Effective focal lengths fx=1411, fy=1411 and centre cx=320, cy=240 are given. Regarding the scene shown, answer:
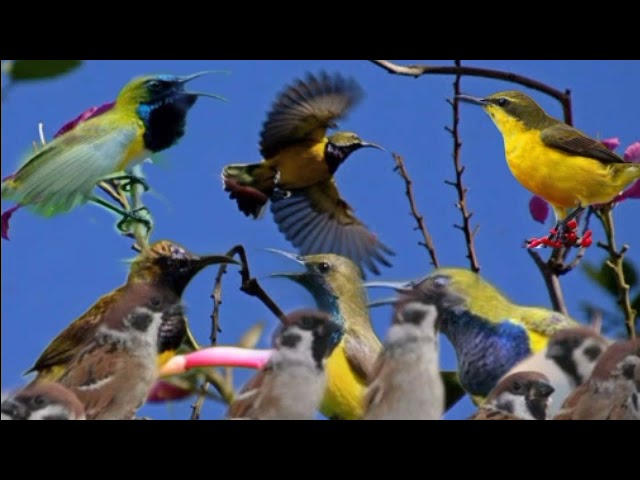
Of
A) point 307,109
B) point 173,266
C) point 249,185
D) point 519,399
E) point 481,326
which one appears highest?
point 307,109

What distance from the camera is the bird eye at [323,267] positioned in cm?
204

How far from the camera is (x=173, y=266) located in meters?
1.98

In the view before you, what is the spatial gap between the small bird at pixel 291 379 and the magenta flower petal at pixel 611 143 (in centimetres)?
51

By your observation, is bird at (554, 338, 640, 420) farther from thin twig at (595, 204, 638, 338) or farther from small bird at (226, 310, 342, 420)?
small bird at (226, 310, 342, 420)

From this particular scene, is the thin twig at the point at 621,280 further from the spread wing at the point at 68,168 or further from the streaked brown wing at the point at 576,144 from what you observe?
the spread wing at the point at 68,168

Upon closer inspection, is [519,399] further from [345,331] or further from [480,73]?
[480,73]

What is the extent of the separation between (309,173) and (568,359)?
47 centimetres

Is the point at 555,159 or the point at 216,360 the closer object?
the point at 216,360

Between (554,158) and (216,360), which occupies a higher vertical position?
(554,158)

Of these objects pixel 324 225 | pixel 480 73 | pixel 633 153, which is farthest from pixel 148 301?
pixel 633 153

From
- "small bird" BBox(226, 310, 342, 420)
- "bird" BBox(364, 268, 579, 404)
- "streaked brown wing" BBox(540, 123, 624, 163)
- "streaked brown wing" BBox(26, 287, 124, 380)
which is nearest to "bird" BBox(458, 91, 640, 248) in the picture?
"streaked brown wing" BBox(540, 123, 624, 163)

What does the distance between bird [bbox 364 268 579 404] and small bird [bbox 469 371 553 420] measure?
5 cm

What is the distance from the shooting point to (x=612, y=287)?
6.67 feet
